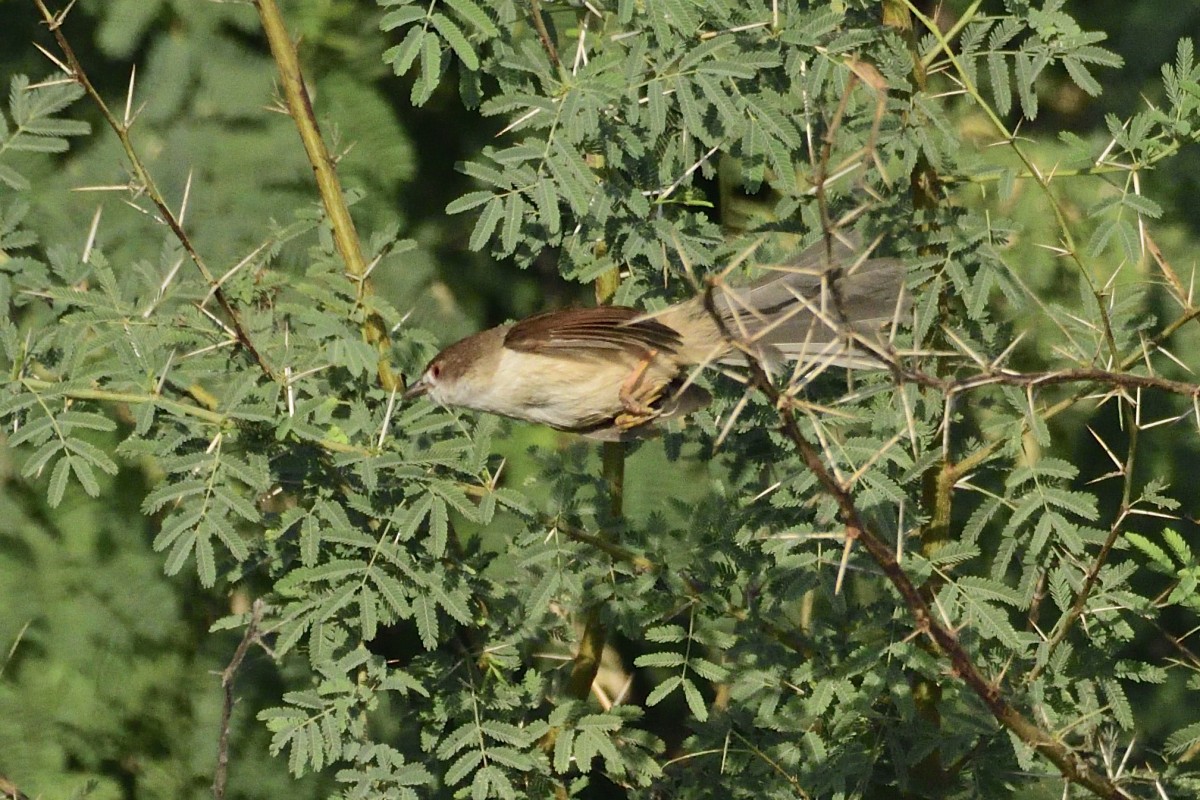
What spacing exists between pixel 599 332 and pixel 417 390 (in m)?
0.49

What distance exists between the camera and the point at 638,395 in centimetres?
353

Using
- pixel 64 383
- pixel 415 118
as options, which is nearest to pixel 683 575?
pixel 64 383

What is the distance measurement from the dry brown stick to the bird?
2.49 feet

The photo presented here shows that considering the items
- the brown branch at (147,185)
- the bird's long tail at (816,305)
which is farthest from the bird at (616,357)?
the brown branch at (147,185)

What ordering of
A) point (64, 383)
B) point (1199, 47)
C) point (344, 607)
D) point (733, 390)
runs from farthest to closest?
point (1199, 47)
point (733, 390)
point (344, 607)
point (64, 383)

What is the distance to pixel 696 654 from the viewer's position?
12.1 ft

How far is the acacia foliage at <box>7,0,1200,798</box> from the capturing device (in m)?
3.06

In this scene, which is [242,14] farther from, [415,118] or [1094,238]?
[1094,238]

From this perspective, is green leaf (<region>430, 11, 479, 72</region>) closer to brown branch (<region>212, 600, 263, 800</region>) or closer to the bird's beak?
the bird's beak

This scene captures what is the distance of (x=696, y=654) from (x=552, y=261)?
5.49 ft

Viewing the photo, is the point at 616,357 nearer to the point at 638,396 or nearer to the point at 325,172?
the point at 638,396

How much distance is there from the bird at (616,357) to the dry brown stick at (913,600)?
76 cm

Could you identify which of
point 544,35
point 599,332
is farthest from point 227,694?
point 544,35

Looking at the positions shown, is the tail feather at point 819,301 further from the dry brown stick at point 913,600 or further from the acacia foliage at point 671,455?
the dry brown stick at point 913,600
